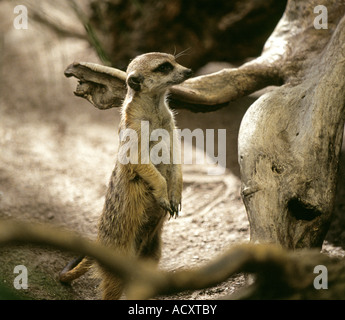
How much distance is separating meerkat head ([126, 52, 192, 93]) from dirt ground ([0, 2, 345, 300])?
38 centimetres

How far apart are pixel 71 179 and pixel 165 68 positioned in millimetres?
1698

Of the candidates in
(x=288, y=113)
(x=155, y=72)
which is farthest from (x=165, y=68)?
(x=288, y=113)

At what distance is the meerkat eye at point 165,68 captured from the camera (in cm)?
227

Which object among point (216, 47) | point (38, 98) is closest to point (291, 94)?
point (216, 47)

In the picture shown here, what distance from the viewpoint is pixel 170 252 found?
2.92 meters

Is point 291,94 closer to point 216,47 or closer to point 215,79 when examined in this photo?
point 215,79

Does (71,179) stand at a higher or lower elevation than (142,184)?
higher

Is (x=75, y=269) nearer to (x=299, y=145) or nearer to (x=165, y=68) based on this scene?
(x=165, y=68)

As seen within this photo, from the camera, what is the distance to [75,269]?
7.98ft

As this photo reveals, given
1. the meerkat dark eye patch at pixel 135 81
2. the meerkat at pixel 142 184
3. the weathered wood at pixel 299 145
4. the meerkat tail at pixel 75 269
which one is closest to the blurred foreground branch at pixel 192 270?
the weathered wood at pixel 299 145

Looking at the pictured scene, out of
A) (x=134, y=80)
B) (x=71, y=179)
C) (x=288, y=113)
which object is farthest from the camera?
(x=71, y=179)

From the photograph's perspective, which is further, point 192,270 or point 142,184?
point 142,184

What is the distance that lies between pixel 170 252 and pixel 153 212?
59 cm
